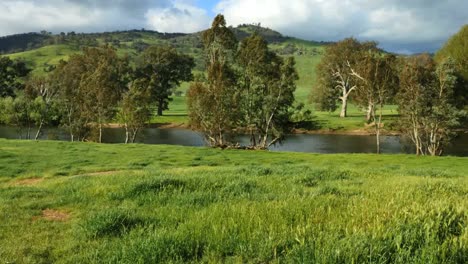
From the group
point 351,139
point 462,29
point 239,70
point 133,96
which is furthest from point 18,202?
point 462,29

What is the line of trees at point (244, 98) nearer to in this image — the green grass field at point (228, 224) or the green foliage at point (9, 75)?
the green grass field at point (228, 224)

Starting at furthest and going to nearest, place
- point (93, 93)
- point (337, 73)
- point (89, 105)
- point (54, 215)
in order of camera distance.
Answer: point (337, 73)
point (93, 93)
point (89, 105)
point (54, 215)

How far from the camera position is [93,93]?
67062mm

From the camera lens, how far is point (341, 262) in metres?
5.52

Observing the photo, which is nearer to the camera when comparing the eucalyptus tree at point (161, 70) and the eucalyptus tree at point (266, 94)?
the eucalyptus tree at point (266, 94)

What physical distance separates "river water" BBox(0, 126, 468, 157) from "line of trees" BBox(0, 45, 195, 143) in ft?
8.99

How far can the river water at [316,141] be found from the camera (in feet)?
212

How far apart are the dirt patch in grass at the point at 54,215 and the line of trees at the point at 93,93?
54.2 metres

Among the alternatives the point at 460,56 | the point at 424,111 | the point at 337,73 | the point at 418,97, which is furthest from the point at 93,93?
the point at 460,56

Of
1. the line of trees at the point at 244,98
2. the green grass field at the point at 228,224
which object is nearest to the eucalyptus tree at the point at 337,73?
the line of trees at the point at 244,98

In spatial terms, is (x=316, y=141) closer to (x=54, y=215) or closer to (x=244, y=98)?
A: (x=244, y=98)

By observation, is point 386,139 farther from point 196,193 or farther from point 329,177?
point 196,193

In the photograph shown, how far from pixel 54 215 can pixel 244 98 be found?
46.2m

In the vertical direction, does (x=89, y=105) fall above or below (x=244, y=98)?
below
